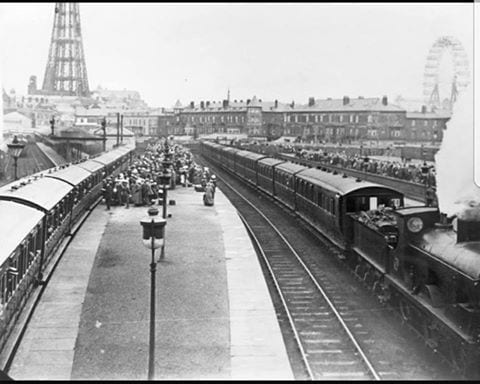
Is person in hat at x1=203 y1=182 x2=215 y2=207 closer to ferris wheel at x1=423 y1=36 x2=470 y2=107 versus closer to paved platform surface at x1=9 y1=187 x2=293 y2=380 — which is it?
paved platform surface at x1=9 y1=187 x2=293 y2=380

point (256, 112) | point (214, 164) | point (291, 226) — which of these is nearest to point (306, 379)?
point (291, 226)

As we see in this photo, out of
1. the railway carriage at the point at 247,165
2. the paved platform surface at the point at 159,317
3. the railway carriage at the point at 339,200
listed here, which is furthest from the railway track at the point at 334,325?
the railway carriage at the point at 247,165

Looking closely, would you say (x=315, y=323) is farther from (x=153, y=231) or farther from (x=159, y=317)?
(x=153, y=231)

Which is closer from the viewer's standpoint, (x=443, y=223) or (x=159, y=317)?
(x=443, y=223)

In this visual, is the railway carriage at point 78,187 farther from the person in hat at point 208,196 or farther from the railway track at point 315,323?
the railway track at point 315,323

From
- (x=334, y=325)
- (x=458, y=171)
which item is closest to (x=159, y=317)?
(x=334, y=325)

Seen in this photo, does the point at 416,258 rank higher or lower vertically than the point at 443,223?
lower
